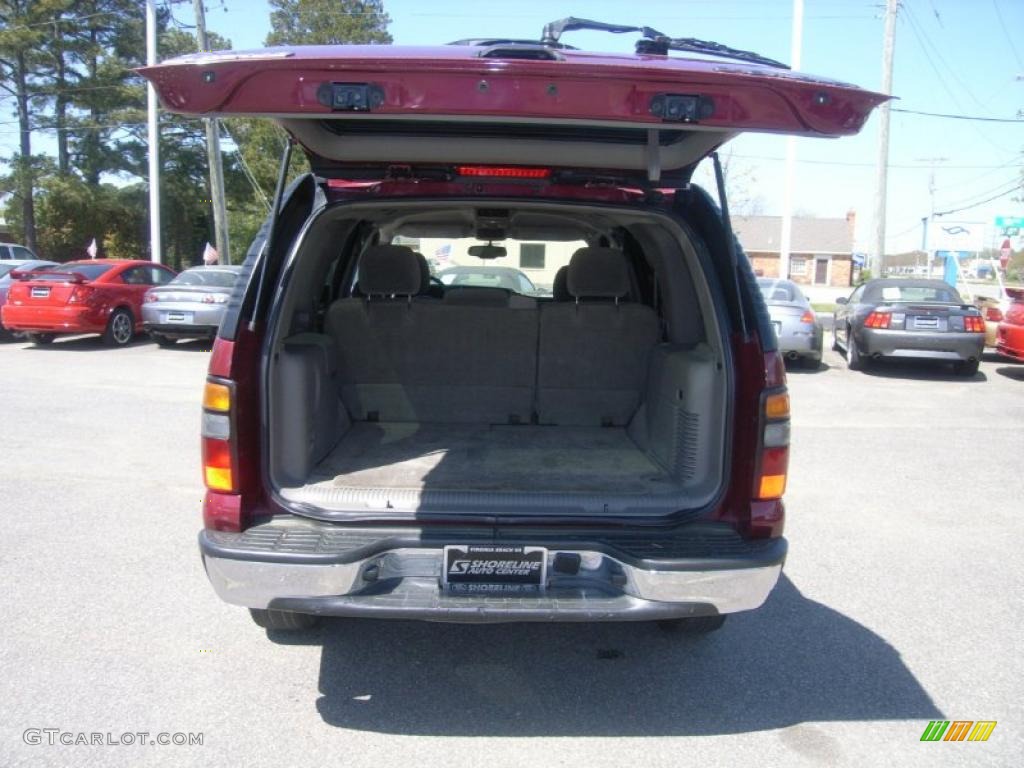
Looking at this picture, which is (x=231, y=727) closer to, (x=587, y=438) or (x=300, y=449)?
(x=300, y=449)

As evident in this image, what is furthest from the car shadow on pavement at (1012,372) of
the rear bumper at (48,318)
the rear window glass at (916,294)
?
the rear bumper at (48,318)

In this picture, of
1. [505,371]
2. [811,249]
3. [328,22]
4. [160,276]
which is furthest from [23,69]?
[811,249]

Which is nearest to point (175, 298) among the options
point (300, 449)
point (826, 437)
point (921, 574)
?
point (826, 437)

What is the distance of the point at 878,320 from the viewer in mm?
12156

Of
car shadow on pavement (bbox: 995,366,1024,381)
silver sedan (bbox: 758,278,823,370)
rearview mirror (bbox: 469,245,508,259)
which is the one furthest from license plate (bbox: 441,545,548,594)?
car shadow on pavement (bbox: 995,366,1024,381)

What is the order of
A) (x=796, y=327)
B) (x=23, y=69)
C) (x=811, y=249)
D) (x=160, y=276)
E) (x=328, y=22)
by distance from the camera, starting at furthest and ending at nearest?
(x=811, y=249) < (x=328, y=22) < (x=23, y=69) < (x=160, y=276) < (x=796, y=327)

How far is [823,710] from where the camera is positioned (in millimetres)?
3141

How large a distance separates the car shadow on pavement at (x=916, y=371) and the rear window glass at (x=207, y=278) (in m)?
10.6

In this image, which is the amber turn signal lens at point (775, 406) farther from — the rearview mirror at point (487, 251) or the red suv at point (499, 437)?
the rearview mirror at point (487, 251)

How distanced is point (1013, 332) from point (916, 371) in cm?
154

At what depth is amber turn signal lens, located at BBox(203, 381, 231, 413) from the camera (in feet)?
9.65

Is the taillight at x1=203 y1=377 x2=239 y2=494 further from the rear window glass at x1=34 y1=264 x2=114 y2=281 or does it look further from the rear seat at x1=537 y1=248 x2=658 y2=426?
the rear window glass at x1=34 y1=264 x2=114 y2=281

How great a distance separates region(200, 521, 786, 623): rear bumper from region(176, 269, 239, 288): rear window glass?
1159 cm

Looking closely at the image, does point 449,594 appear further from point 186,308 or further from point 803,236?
point 803,236
